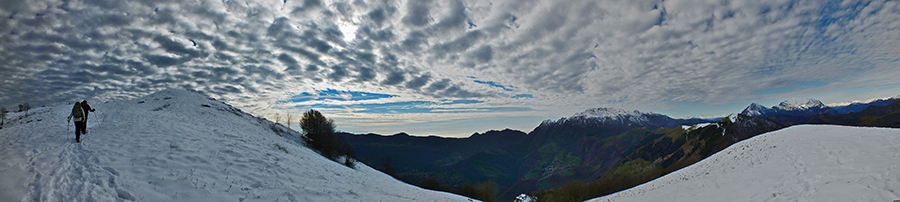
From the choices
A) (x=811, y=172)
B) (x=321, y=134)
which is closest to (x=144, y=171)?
(x=811, y=172)

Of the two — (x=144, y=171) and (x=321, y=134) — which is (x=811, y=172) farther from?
(x=321, y=134)

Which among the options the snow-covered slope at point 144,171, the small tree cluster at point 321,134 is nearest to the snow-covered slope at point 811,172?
the snow-covered slope at point 144,171

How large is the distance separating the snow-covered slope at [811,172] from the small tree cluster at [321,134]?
3767cm

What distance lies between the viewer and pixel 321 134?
42469 millimetres

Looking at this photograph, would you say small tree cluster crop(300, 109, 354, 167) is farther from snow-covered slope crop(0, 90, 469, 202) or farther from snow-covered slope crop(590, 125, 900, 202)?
snow-covered slope crop(590, 125, 900, 202)

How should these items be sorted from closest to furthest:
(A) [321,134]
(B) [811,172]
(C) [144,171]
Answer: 1. (C) [144,171]
2. (B) [811,172]
3. (A) [321,134]

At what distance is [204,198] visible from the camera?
7.73 m

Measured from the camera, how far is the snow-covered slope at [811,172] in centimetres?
900

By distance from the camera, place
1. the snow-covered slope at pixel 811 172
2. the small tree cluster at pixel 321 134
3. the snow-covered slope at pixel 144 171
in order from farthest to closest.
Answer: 1. the small tree cluster at pixel 321 134
2. the snow-covered slope at pixel 811 172
3. the snow-covered slope at pixel 144 171

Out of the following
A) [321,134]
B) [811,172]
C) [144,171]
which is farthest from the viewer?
Answer: [321,134]

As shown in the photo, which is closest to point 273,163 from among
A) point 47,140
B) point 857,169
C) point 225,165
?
point 225,165

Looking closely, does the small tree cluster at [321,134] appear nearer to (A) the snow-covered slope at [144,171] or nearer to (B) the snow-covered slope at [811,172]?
(A) the snow-covered slope at [144,171]

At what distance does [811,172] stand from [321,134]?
155 ft

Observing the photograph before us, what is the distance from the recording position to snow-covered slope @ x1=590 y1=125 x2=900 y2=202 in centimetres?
900
